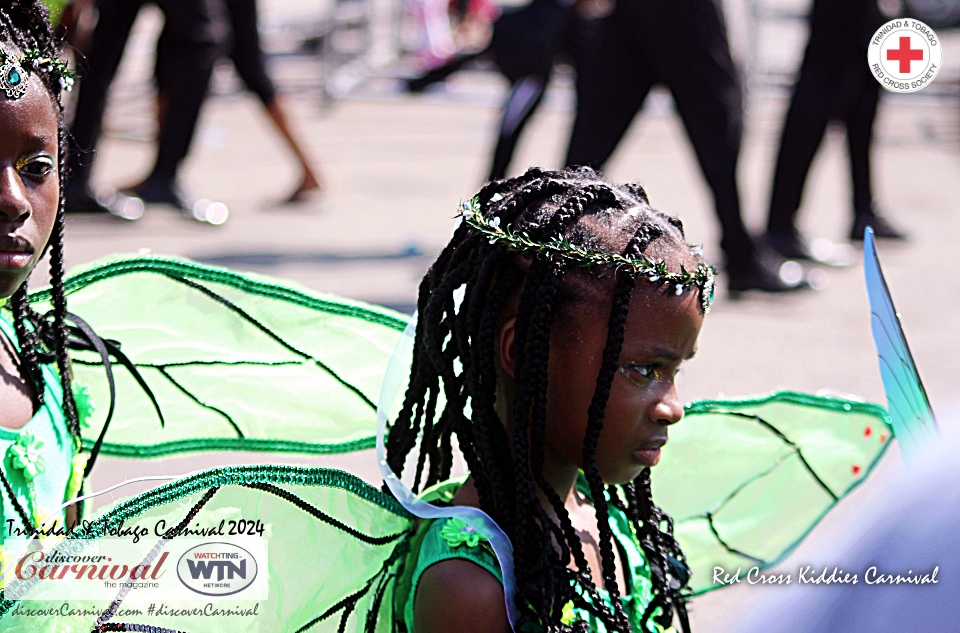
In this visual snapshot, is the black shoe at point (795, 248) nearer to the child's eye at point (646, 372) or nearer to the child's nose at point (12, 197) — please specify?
the child's eye at point (646, 372)

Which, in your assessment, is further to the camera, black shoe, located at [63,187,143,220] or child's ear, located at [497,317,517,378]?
black shoe, located at [63,187,143,220]

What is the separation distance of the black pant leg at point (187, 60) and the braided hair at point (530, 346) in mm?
4350

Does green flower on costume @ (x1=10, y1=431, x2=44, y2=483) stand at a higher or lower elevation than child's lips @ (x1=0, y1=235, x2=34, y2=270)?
lower

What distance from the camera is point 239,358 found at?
2.21 m

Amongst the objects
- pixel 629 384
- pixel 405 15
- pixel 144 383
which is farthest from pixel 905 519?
pixel 405 15

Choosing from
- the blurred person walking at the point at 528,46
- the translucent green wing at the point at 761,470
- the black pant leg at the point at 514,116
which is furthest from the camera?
the black pant leg at the point at 514,116

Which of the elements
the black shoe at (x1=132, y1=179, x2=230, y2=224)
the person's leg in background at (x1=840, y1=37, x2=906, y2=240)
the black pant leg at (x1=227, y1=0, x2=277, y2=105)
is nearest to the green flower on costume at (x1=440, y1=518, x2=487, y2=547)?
the person's leg in background at (x1=840, y1=37, x2=906, y2=240)

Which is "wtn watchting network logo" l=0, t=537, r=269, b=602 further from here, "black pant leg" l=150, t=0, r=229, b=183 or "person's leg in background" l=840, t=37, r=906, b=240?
"person's leg in background" l=840, t=37, r=906, b=240

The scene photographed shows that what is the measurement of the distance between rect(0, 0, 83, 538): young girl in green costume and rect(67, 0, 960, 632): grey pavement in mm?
986

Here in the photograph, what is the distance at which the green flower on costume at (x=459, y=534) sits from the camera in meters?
1.65

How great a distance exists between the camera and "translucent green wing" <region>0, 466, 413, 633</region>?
1464 millimetres

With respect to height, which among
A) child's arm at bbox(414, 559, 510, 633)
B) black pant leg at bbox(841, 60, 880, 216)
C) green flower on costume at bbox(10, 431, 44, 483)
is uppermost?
green flower on costume at bbox(10, 431, 44, 483)

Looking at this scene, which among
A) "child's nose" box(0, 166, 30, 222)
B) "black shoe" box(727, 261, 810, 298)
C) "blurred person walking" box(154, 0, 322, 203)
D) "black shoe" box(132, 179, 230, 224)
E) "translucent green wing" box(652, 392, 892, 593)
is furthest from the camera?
"black shoe" box(132, 179, 230, 224)

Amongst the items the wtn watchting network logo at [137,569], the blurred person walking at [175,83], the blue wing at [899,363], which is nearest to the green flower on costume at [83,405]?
the wtn watchting network logo at [137,569]
